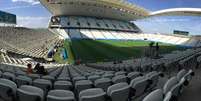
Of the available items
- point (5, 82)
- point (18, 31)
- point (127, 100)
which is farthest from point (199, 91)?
point (18, 31)

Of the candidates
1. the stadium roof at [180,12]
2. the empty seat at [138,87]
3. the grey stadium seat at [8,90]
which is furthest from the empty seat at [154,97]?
the stadium roof at [180,12]

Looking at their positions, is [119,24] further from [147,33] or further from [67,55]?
[67,55]

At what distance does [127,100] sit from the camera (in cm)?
464

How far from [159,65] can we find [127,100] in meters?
6.74

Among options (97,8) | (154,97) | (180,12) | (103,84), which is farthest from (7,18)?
(154,97)

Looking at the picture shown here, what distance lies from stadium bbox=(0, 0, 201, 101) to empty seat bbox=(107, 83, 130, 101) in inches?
0.7

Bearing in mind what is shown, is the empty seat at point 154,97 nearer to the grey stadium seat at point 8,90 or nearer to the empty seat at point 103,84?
the empty seat at point 103,84

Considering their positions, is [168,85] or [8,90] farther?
[8,90]

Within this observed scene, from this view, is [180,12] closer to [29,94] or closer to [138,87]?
[138,87]

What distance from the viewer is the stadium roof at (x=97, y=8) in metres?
57.5

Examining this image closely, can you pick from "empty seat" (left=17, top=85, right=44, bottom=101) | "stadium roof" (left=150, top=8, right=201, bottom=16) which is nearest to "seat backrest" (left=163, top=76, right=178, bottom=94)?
"empty seat" (left=17, top=85, right=44, bottom=101)

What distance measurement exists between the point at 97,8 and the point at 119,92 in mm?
59648

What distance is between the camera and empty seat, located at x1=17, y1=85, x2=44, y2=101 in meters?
4.06

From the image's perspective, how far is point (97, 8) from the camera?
6269 cm
